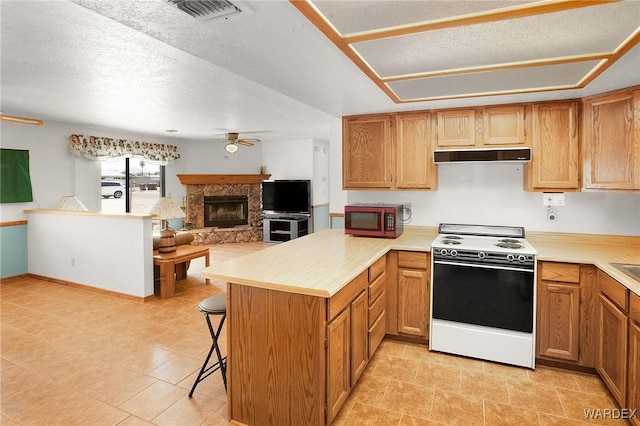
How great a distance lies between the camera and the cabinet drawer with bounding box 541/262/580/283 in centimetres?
263

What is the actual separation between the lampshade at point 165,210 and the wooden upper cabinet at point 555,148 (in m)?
4.03

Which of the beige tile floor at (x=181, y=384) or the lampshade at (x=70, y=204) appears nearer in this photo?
the beige tile floor at (x=181, y=384)

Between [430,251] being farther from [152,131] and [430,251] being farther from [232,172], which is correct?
[232,172]

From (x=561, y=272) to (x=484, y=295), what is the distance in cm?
57

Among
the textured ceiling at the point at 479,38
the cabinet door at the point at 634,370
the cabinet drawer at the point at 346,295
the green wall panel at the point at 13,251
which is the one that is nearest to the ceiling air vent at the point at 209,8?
the textured ceiling at the point at 479,38

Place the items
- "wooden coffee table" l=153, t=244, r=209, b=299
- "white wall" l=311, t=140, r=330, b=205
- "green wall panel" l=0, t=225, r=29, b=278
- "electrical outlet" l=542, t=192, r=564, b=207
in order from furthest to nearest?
"white wall" l=311, t=140, r=330, b=205 < "green wall panel" l=0, t=225, r=29, b=278 < "wooden coffee table" l=153, t=244, r=209, b=299 < "electrical outlet" l=542, t=192, r=564, b=207

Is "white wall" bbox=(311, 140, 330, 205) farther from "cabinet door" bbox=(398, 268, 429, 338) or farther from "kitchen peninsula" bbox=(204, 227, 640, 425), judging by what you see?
"kitchen peninsula" bbox=(204, 227, 640, 425)

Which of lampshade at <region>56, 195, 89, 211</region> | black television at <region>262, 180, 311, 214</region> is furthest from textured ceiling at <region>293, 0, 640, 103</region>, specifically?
black television at <region>262, 180, 311, 214</region>

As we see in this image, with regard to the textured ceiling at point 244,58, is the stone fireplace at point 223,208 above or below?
below

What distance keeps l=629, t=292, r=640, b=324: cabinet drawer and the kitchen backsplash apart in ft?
4.45

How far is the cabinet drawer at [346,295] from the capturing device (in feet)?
6.43

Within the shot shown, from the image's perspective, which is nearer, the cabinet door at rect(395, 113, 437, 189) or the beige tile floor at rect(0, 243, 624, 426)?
the beige tile floor at rect(0, 243, 624, 426)

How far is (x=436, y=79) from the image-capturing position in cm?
242

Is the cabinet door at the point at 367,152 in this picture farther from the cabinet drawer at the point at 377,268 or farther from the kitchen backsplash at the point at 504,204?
the cabinet drawer at the point at 377,268
